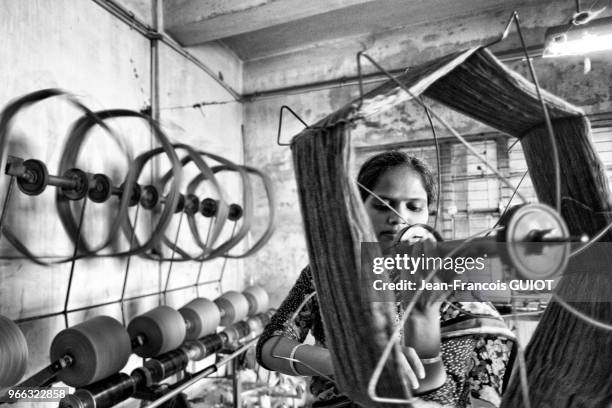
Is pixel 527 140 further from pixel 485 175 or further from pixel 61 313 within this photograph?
pixel 485 175

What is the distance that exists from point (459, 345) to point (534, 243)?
0.49 meters

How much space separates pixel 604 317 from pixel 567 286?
0.05 m

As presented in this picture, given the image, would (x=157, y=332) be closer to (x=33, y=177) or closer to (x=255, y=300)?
(x=33, y=177)

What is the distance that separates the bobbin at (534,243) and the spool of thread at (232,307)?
7.87ft

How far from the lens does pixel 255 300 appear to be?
295 cm

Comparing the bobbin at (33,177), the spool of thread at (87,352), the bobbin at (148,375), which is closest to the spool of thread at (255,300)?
the bobbin at (148,375)

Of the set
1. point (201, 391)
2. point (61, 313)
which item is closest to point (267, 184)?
point (61, 313)

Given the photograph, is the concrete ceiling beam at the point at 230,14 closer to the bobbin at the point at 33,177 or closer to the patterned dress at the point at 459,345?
the bobbin at the point at 33,177

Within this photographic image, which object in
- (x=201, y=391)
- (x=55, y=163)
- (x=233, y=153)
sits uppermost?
(x=233, y=153)

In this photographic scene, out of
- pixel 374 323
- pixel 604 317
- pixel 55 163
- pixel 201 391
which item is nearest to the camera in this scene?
pixel 374 323

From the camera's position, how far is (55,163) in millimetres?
1790

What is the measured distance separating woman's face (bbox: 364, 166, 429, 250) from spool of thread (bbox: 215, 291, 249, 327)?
2.00 m

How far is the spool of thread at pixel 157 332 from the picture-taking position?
1.82 m

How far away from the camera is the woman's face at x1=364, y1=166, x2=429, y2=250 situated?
2.34ft
